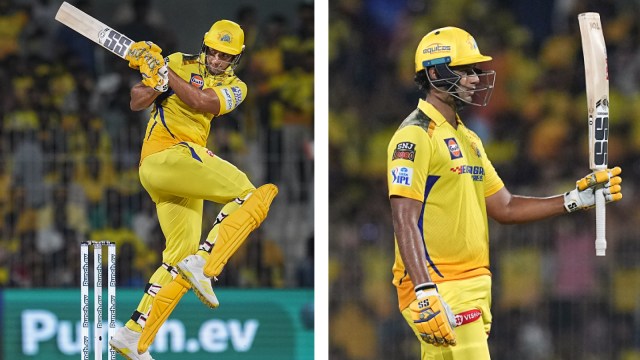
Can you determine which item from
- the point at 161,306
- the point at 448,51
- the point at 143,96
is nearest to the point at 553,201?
the point at 448,51

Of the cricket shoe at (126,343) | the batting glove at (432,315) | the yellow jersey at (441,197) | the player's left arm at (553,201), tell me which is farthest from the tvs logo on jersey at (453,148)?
the cricket shoe at (126,343)

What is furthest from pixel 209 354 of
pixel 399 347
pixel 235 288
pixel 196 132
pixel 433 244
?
pixel 433 244

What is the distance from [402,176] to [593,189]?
1086mm

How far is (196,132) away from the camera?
23.1 ft

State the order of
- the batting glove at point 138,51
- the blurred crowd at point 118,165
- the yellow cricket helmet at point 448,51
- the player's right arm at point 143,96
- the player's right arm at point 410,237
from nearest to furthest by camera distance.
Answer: the player's right arm at point 410,237, the yellow cricket helmet at point 448,51, the batting glove at point 138,51, the player's right arm at point 143,96, the blurred crowd at point 118,165

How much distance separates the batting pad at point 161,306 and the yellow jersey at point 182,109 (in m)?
0.76

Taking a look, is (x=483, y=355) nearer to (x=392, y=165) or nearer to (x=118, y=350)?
(x=392, y=165)

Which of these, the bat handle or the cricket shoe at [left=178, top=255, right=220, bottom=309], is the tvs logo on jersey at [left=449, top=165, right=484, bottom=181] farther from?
the cricket shoe at [left=178, top=255, right=220, bottom=309]

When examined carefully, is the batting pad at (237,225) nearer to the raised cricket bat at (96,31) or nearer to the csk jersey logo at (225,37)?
the csk jersey logo at (225,37)

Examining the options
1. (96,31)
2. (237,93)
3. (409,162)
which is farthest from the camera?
(237,93)

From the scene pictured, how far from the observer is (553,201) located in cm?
614

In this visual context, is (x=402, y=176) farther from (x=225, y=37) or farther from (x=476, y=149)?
(x=225, y=37)

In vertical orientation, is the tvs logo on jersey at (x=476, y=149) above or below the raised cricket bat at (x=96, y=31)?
below

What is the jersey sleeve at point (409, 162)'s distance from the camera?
5.49 meters
